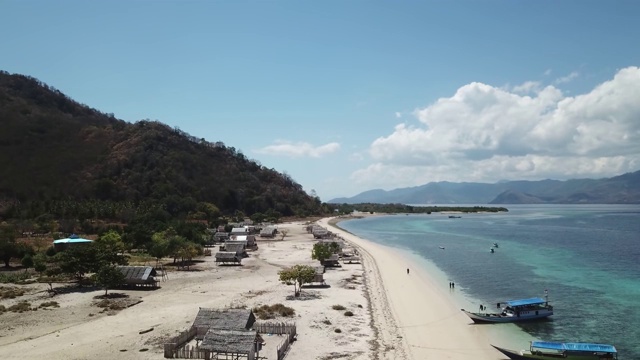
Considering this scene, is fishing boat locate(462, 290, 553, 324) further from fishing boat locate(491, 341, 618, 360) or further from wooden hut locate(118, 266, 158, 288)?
wooden hut locate(118, 266, 158, 288)

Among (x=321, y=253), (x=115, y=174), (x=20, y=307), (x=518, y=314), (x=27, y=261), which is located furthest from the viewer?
(x=115, y=174)

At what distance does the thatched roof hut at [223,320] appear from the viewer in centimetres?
2831

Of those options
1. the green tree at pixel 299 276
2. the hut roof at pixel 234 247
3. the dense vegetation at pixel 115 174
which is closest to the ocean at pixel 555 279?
the green tree at pixel 299 276

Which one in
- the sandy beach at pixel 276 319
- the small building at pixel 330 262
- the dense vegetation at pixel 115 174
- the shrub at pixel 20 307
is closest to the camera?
the sandy beach at pixel 276 319

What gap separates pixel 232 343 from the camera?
25219 millimetres

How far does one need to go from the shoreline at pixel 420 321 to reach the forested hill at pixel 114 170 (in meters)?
77.0

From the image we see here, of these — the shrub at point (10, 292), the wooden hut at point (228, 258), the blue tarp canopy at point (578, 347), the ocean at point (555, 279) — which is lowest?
the ocean at point (555, 279)

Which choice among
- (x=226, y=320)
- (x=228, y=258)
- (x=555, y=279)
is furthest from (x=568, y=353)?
(x=228, y=258)

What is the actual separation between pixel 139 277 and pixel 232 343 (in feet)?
74.9

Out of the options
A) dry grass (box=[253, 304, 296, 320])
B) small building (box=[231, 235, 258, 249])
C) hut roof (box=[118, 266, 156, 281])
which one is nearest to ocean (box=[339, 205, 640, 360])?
dry grass (box=[253, 304, 296, 320])

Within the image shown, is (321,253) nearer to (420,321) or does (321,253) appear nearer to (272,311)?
(272,311)

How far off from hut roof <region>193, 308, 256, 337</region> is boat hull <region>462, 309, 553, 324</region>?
17.3 m

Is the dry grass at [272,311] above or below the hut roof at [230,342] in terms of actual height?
below

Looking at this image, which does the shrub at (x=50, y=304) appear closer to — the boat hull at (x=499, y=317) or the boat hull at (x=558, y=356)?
the boat hull at (x=499, y=317)
